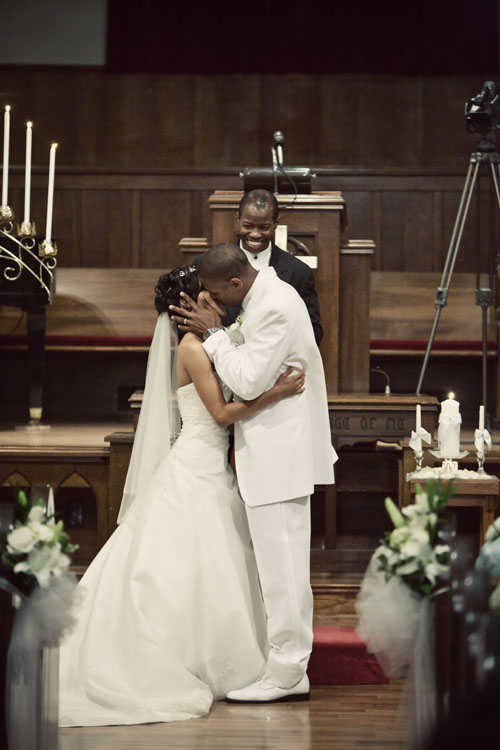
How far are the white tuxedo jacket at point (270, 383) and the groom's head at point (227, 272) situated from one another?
0.05 meters

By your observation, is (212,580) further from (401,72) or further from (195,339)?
(401,72)

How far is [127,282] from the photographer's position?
269 inches

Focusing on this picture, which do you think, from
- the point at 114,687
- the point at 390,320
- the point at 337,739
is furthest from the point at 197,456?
the point at 390,320

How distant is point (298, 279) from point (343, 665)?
1.62 metres

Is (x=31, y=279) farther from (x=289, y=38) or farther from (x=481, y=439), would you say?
(x=289, y=38)

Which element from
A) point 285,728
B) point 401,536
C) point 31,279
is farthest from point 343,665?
point 31,279

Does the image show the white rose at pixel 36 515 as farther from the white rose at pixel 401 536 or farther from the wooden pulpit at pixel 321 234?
the wooden pulpit at pixel 321 234

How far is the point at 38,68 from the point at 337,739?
20.5 feet

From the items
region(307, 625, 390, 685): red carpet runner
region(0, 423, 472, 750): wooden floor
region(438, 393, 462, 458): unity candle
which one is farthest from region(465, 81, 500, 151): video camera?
region(0, 423, 472, 750): wooden floor

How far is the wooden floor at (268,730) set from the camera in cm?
330

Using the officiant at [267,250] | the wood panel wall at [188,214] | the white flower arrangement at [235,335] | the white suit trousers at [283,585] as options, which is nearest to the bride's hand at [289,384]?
the white flower arrangement at [235,335]

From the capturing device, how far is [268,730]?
11.4 feet

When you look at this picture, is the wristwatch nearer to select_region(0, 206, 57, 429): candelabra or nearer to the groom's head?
the groom's head

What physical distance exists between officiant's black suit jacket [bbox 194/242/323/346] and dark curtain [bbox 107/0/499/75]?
3955 millimetres
